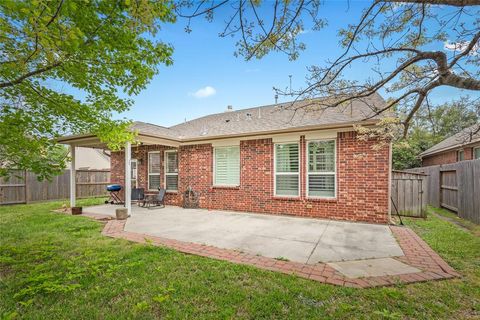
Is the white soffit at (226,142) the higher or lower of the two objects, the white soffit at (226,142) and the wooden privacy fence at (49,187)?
the higher

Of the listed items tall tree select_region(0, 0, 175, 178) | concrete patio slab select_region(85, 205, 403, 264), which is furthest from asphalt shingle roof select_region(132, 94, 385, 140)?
tall tree select_region(0, 0, 175, 178)

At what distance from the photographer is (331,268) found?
12.2 ft

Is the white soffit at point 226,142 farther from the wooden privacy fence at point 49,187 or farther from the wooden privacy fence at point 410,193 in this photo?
the wooden privacy fence at point 49,187

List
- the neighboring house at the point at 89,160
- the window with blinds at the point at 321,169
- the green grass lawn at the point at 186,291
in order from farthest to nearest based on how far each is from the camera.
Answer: the neighboring house at the point at 89,160 < the window with blinds at the point at 321,169 < the green grass lawn at the point at 186,291

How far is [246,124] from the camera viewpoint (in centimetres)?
1022

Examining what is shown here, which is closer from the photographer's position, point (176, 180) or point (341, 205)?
point (341, 205)

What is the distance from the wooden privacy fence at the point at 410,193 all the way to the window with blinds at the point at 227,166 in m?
5.62

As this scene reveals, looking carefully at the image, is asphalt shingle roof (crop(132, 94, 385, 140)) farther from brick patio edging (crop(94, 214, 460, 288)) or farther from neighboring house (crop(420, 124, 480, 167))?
neighboring house (crop(420, 124, 480, 167))

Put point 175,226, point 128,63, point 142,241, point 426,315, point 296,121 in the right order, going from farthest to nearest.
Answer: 1. point 296,121
2. point 175,226
3. point 142,241
4. point 128,63
5. point 426,315

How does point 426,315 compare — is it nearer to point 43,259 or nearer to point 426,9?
point 426,9

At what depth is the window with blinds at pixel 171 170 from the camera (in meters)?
10.9

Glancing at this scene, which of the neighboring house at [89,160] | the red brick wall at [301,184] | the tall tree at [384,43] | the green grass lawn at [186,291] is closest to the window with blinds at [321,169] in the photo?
the red brick wall at [301,184]

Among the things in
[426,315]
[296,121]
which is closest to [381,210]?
[296,121]

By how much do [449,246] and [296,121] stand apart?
5410mm
